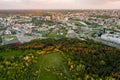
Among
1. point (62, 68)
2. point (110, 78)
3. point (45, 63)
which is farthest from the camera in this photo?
point (45, 63)

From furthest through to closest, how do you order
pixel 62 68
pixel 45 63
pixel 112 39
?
pixel 112 39
pixel 45 63
pixel 62 68

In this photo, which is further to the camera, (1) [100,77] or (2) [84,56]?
(2) [84,56]

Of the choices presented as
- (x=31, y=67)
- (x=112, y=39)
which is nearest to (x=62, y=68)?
(x=31, y=67)

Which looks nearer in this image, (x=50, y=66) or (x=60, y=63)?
(x=50, y=66)

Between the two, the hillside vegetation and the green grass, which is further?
the green grass

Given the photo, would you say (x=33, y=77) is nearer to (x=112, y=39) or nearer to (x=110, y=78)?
(x=110, y=78)

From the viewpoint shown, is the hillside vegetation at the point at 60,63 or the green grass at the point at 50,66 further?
the green grass at the point at 50,66
